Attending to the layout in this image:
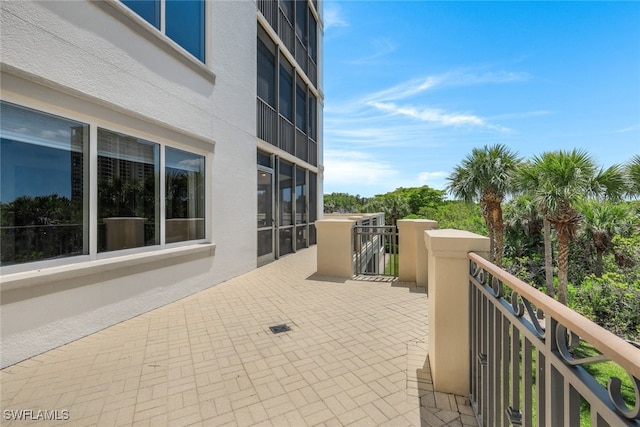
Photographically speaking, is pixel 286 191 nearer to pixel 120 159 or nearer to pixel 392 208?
pixel 120 159

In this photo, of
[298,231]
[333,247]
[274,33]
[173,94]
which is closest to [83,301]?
[173,94]

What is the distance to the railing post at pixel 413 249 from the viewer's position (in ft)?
19.3

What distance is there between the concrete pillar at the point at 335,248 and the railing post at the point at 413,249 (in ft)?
4.11

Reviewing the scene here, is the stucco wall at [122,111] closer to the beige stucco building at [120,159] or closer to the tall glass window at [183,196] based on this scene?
the beige stucco building at [120,159]

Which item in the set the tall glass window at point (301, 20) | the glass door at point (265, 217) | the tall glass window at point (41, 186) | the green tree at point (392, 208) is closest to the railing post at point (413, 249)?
A: the glass door at point (265, 217)

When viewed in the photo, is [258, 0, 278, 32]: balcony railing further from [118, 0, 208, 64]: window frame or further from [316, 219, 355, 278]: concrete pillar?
[316, 219, 355, 278]: concrete pillar

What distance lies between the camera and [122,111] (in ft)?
13.6

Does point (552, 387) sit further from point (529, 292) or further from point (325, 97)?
point (325, 97)

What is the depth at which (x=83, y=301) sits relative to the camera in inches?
144

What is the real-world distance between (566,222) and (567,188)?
58.0 inches

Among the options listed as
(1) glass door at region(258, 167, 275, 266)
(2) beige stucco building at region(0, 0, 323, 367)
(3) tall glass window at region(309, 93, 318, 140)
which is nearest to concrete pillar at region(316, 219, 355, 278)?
(2) beige stucco building at region(0, 0, 323, 367)

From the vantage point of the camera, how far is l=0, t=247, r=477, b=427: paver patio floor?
2.27 meters

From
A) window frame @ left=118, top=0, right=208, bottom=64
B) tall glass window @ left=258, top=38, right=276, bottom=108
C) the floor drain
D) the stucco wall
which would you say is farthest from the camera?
tall glass window @ left=258, top=38, right=276, bottom=108

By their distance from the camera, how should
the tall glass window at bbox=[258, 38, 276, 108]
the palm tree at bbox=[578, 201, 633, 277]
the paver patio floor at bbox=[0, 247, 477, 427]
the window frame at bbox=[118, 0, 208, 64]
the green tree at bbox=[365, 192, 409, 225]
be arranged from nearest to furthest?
the paver patio floor at bbox=[0, 247, 477, 427], the window frame at bbox=[118, 0, 208, 64], the tall glass window at bbox=[258, 38, 276, 108], the palm tree at bbox=[578, 201, 633, 277], the green tree at bbox=[365, 192, 409, 225]
